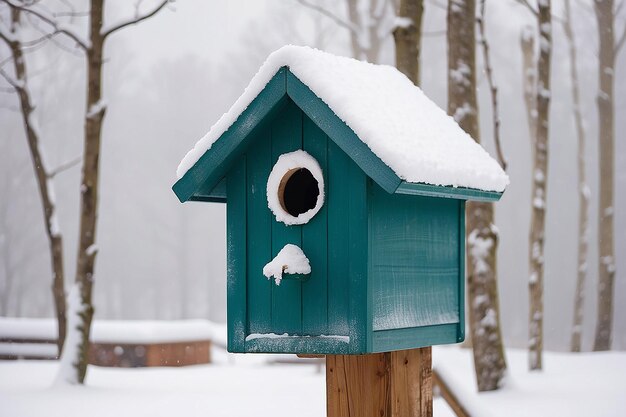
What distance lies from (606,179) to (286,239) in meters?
14.1

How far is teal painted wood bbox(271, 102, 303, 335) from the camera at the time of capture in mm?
3635

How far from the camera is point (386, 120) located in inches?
141

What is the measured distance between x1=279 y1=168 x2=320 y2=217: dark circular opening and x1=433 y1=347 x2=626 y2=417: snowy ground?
2.29 m

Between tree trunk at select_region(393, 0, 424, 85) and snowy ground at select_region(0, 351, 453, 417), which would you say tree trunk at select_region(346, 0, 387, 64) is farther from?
tree trunk at select_region(393, 0, 424, 85)

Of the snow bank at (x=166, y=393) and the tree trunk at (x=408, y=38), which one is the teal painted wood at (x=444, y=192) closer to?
the tree trunk at (x=408, y=38)

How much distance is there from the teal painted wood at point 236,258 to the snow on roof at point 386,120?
0.21 metres

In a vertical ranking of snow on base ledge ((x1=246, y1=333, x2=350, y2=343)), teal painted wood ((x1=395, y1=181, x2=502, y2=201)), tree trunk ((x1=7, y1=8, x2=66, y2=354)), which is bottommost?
snow on base ledge ((x1=246, y1=333, x2=350, y2=343))

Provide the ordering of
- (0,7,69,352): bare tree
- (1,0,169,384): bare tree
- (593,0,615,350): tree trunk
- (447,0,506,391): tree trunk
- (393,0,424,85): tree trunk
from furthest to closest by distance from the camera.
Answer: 1. (593,0,615,350): tree trunk
2. (0,7,69,352): bare tree
3. (1,0,169,384): bare tree
4. (447,0,506,391): tree trunk
5. (393,0,424,85): tree trunk

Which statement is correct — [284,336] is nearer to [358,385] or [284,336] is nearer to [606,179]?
[358,385]

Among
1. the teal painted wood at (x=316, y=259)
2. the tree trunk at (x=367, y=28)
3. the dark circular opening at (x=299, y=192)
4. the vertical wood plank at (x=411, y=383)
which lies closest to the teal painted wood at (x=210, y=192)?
the dark circular opening at (x=299, y=192)

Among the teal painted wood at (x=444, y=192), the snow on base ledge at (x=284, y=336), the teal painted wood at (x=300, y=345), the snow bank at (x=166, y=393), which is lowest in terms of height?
the snow bank at (x=166, y=393)

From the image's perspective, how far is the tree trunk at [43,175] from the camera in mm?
11078

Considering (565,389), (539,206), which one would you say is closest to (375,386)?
Result: (565,389)

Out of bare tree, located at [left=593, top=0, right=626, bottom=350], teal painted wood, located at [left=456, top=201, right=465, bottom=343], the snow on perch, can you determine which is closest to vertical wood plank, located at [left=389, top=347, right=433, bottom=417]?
teal painted wood, located at [left=456, top=201, right=465, bottom=343]
